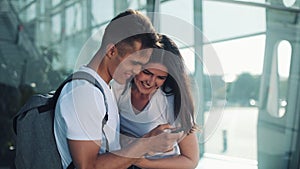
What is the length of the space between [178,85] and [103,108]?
10.9 inches

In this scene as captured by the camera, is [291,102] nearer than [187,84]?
No

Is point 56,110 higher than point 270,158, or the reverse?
point 56,110

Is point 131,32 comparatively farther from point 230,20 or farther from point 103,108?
point 230,20

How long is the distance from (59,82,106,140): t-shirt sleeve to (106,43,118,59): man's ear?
13cm

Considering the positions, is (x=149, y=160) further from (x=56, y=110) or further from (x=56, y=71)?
(x=56, y=71)

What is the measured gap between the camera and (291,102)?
13.5 feet

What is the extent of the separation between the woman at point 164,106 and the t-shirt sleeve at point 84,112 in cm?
17

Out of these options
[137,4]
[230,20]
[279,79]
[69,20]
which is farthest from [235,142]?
[69,20]

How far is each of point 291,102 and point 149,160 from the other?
2.90 metres

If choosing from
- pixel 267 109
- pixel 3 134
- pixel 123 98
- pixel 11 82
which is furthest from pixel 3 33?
pixel 123 98

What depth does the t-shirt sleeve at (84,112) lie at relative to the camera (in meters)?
1.34

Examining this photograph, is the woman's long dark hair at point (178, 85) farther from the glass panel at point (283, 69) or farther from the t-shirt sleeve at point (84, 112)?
the glass panel at point (283, 69)

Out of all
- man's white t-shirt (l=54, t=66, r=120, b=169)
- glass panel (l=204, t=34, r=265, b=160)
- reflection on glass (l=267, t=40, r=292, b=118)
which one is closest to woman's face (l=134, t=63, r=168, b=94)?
man's white t-shirt (l=54, t=66, r=120, b=169)

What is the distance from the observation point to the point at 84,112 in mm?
Result: 1335
